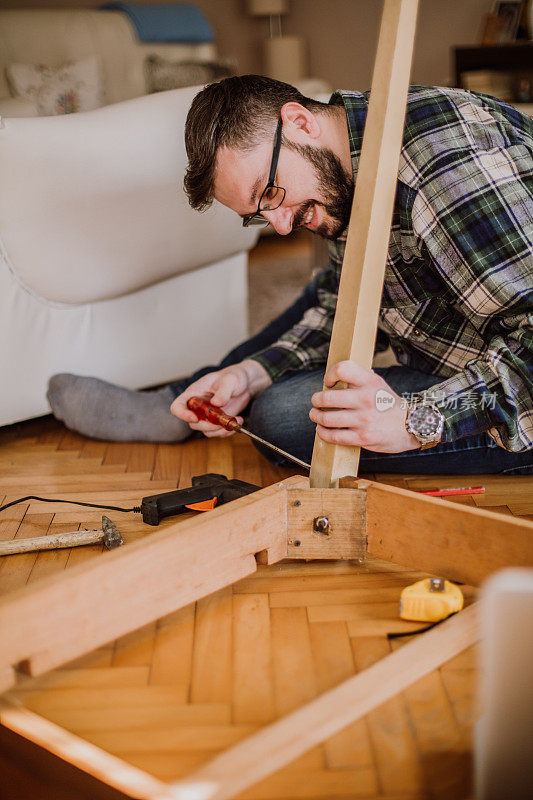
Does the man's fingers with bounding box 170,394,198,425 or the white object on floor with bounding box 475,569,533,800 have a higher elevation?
the white object on floor with bounding box 475,569,533,800

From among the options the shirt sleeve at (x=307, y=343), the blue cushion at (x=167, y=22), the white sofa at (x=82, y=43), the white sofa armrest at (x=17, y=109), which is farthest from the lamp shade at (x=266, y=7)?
the shirt sleeve at (x=307, y=343)

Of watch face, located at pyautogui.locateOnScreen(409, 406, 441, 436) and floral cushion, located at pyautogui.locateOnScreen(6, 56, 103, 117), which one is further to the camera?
floral cushion, located at pyautogui.locateOnScreen(6, 56, 103, 117)

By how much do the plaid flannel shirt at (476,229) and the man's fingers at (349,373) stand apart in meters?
0.14

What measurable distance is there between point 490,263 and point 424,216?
12 centimetres

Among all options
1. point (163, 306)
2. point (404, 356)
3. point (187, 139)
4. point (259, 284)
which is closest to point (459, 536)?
point (404, 356)

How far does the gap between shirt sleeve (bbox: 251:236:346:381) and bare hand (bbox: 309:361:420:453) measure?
48cm

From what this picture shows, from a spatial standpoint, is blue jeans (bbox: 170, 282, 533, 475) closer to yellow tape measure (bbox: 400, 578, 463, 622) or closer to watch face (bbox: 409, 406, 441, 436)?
watch face (bbox: 409, 406, 441, 436)

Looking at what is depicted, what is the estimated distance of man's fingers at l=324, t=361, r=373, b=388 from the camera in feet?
3.41

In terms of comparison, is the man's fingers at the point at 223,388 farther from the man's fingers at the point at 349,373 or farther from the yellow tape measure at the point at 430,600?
the yellow tape measure at the point at 430,600

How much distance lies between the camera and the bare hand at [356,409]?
3.45 ft

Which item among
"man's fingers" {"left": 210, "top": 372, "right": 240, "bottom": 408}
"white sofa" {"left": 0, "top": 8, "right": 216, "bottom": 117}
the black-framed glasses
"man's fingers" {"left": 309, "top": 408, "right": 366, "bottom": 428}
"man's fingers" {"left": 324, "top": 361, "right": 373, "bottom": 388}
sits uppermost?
"white sofa" {"left": 0, "top": 8, "right": 216, "bottom": 117}

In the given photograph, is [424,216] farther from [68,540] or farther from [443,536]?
[68,540]

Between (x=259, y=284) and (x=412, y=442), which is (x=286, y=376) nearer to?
(x=412, y=442)

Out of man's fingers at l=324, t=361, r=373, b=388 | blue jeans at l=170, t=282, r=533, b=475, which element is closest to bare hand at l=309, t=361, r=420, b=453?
man's fingers at l=324, t=361, r=373, b=388
